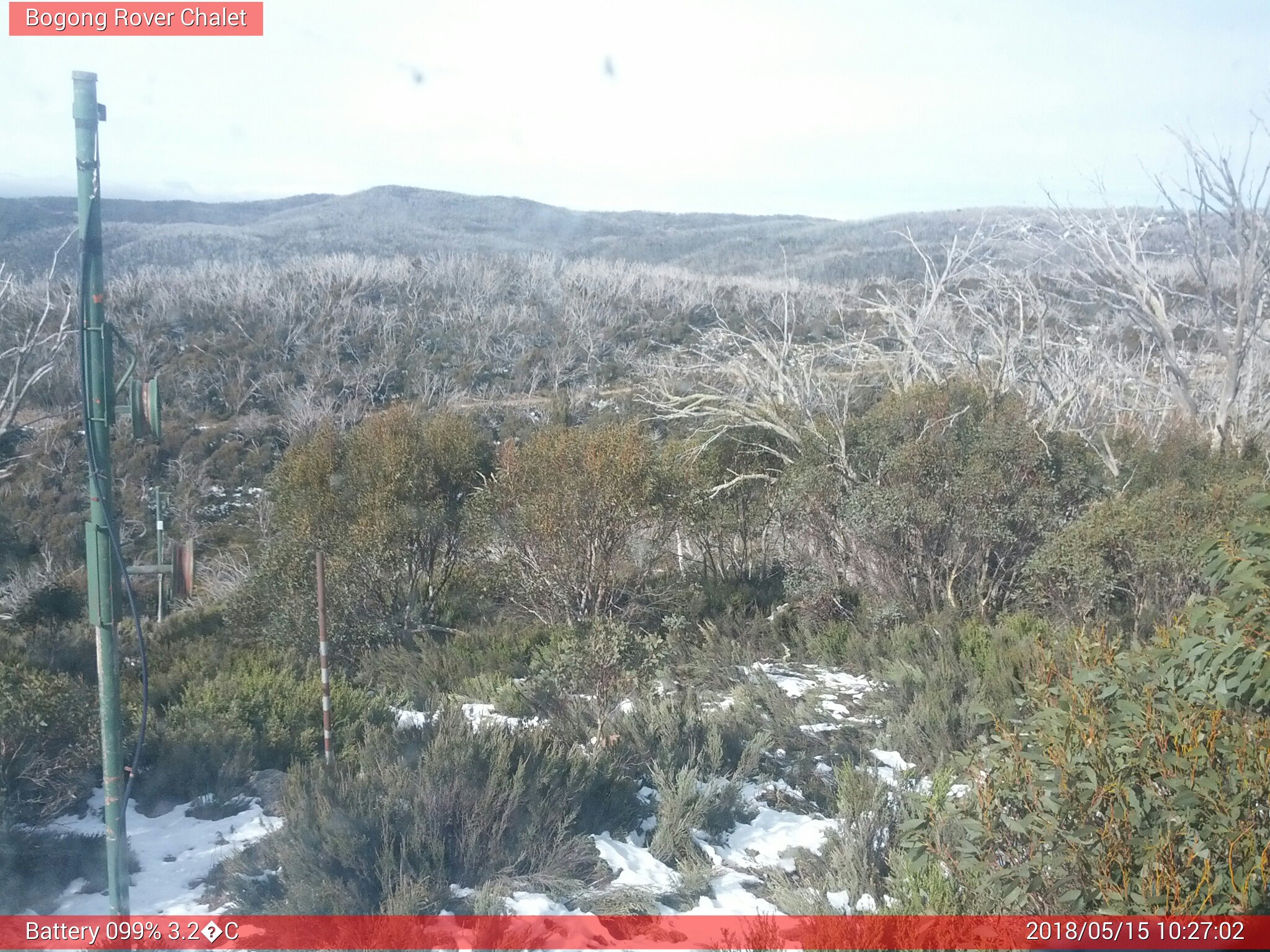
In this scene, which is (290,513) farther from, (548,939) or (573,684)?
(548,939)

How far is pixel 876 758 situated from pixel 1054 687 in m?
1.94

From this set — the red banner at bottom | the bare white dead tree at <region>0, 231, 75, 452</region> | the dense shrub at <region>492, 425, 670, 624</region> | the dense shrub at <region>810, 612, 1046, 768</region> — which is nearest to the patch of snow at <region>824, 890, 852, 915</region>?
the red banner at bottom

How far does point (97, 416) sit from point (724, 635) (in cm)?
690

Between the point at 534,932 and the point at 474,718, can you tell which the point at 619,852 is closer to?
the point at 534,932

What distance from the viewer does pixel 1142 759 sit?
2.85 m

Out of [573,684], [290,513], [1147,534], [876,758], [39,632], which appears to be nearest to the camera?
[876,758]

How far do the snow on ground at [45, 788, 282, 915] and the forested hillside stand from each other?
0.03 metres

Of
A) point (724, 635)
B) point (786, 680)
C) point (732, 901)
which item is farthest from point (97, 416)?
point (724, 635)

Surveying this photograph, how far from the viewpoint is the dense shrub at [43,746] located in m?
4.48

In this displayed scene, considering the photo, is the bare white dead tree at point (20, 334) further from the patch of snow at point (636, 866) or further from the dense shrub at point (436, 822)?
the patch of snow at point (636, 866)

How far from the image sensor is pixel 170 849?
4.25 meters

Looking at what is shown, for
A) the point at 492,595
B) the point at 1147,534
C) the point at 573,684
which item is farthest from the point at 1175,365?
the point at 573,684

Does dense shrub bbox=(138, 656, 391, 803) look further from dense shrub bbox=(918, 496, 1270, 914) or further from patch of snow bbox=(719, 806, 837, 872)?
dense shrub bbox=(918, 496, 1270, 914)

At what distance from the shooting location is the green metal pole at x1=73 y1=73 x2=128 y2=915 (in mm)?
3047
